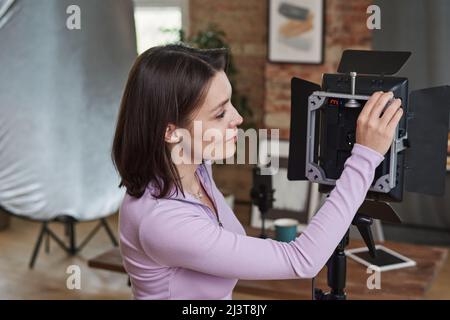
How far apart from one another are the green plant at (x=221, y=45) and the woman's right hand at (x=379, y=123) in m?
3.13

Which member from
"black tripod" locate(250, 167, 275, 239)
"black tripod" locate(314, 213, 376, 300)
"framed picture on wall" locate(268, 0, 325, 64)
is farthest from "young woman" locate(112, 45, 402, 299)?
"framed picture on wall" locate(268, 0, 325, 64)

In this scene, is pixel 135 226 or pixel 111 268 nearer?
pixel 135 226

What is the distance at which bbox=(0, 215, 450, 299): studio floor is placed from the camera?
3.21 m

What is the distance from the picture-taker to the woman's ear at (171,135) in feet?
3.60

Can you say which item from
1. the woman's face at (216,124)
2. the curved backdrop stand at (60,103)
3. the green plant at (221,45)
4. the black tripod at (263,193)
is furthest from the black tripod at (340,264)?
the green plant at (221,45)

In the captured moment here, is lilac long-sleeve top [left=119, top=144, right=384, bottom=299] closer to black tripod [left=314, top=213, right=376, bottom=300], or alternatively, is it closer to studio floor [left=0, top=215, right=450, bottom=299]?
black tripod [left=314, top=213, right=376, bottom=300]

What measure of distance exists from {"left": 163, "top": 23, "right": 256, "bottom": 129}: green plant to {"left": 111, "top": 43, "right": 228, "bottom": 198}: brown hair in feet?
9.88

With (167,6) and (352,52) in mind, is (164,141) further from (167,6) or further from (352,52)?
(167,6)

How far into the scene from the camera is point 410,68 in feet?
12.1

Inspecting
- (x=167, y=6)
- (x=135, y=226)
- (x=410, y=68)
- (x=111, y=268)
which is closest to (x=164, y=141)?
(x=135, y=226)

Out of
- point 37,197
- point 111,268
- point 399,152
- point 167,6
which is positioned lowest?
point 111,268

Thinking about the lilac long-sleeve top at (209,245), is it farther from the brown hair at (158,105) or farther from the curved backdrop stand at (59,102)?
the curved backdrop stand at (59,102)
